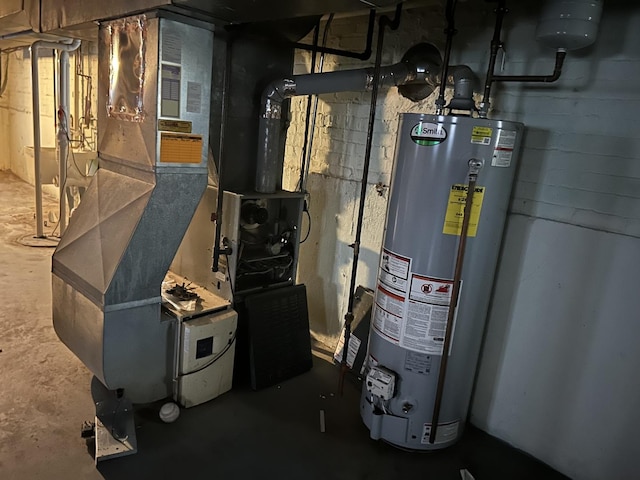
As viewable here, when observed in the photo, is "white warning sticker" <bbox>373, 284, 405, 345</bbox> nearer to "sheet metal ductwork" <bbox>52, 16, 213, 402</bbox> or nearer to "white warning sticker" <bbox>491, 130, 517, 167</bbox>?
"white warning sticker" <bbox>491, 130, 517, 167</bbox>

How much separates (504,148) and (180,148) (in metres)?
1.31

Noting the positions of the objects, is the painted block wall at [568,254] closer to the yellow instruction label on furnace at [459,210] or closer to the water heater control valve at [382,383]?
the yellow instruction label on furnace at [459,210]

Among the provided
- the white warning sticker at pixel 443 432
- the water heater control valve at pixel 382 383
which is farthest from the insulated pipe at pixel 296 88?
the white warning sticker at pixel 443 432

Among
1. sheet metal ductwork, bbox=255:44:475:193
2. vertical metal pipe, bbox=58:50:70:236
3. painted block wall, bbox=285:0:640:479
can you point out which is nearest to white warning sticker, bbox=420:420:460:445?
painted block wall, bbox=285:0:640:479

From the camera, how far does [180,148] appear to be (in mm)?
2025

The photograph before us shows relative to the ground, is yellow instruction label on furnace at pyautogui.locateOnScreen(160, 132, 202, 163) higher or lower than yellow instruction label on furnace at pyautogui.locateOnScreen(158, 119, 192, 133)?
lower

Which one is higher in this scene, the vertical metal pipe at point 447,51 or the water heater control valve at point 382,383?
the vertical metal pipe at point 447,51

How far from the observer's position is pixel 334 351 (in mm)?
2963

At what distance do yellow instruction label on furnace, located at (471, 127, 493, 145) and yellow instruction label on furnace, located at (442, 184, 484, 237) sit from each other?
0.58 ft

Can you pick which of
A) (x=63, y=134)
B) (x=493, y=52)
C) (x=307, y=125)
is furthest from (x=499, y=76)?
(x=63, y=134)

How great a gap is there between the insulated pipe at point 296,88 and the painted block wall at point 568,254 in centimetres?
22

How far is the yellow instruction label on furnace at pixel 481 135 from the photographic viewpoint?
1.84 meters

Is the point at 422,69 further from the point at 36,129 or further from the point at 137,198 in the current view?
the point at 36,129

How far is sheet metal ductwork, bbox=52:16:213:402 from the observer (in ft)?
6.43
